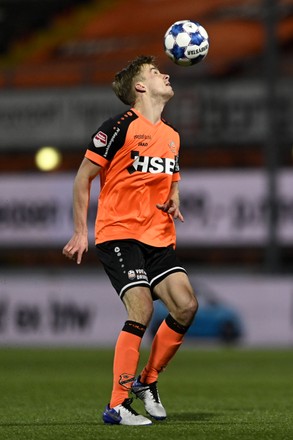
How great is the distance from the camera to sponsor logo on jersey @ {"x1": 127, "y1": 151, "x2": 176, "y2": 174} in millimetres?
7195

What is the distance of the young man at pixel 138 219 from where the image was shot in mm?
6957

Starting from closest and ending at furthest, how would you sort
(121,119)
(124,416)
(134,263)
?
1. (124,416)
2. (134,263)
3. (121,119)

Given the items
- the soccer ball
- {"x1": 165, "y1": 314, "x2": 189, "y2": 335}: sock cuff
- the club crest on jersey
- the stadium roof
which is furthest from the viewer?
the stadium roof

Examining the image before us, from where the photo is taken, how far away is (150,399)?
725cm

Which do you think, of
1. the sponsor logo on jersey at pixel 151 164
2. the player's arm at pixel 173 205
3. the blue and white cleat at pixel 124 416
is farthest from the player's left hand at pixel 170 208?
the blue and white cleat at pixel 124 416

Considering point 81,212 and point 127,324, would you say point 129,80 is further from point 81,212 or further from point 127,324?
point 127,324

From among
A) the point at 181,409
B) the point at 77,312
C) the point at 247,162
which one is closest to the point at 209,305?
the point at 77,312

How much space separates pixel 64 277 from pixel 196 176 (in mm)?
3120

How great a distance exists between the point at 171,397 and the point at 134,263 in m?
2.74

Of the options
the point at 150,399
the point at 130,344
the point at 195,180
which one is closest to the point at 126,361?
the point at 130,344

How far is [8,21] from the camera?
28.4 m

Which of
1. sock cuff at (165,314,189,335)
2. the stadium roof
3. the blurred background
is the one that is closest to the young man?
sock cuff at (165,314,189,335)

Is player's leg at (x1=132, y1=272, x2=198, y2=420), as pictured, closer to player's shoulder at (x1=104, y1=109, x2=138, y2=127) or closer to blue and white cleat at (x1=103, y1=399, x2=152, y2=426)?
blue and white cleat at (x1=103, y1=399, x2=152, y2=426)

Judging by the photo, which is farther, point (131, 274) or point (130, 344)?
point (131, 274)
